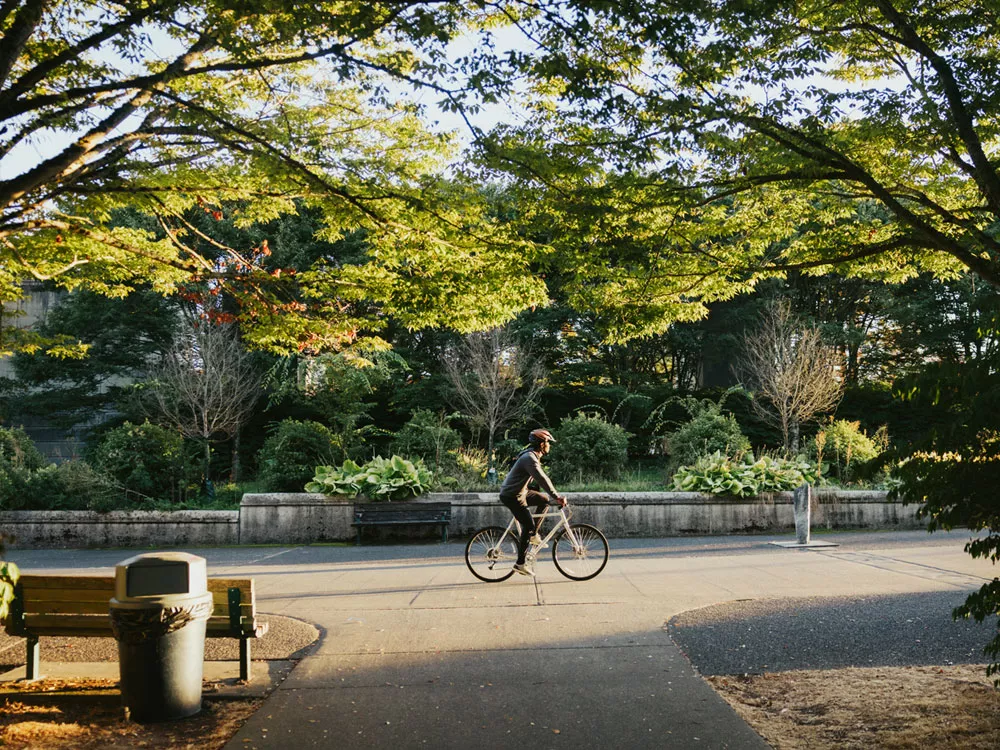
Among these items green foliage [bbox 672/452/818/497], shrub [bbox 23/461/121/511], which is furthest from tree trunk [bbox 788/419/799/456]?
shrub [bbox 23/461/121/511]

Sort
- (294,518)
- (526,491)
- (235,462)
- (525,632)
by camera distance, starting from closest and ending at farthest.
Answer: (525,632), (526,491), (294,518), (235,462)

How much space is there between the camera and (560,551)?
975cm

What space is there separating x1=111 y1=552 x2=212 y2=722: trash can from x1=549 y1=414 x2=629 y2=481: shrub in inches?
518

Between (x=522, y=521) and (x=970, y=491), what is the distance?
229 inches

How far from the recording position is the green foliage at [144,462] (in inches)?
594

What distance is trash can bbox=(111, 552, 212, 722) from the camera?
16.8 ft

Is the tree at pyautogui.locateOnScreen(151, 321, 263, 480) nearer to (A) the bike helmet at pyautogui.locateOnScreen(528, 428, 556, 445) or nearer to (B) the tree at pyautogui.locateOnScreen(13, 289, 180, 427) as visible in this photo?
(B) the tree at pyautogui.locateOnScreen(13, 289, 180, 427)

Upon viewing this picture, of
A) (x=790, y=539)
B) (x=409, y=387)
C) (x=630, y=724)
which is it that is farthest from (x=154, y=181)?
(x=409, y=387)

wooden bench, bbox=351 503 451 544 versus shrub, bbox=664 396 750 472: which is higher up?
shrub, bbox=664 396 750 472

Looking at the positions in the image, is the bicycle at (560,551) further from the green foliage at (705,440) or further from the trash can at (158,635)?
the green foliage at (705,440)

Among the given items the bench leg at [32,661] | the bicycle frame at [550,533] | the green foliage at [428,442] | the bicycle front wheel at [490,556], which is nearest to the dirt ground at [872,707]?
the bicycle frame at [550,533]

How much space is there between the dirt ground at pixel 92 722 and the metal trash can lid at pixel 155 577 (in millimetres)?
774

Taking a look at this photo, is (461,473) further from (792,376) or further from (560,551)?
(792,376)

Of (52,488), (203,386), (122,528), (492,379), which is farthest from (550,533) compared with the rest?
(203,386)
